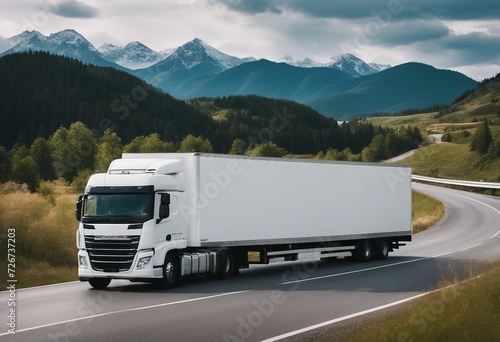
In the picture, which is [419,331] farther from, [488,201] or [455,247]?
[488,201]

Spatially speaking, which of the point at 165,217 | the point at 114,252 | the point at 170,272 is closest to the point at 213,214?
the point at 165,217

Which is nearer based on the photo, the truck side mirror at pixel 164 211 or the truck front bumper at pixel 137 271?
the truck front bumper at pixel 137 271

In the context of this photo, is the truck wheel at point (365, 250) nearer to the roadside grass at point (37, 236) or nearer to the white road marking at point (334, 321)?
the roadside grass at point (37, 236)

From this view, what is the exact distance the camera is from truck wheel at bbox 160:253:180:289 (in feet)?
64.4

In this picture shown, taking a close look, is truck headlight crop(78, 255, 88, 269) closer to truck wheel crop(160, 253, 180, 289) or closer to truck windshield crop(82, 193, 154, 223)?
truck windshield crop(82, 193, 154, 223)

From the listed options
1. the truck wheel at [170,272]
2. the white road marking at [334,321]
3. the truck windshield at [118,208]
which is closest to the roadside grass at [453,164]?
the truck wheel at [170,272]

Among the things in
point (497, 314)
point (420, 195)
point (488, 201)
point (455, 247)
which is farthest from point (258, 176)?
point (420, 195)

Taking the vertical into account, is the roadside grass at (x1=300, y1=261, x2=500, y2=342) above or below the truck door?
below

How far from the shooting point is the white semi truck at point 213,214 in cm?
1916

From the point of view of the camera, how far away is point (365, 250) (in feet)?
92.9

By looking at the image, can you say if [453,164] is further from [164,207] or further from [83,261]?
[83,261]

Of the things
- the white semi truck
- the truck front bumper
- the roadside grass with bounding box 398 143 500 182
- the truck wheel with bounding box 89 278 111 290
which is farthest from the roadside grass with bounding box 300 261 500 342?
the roadside grass with bounding box 398 143 500 182

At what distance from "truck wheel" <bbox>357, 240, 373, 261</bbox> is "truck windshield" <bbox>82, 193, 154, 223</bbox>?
10.9 metres

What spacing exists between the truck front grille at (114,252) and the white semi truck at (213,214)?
0.08 feet
